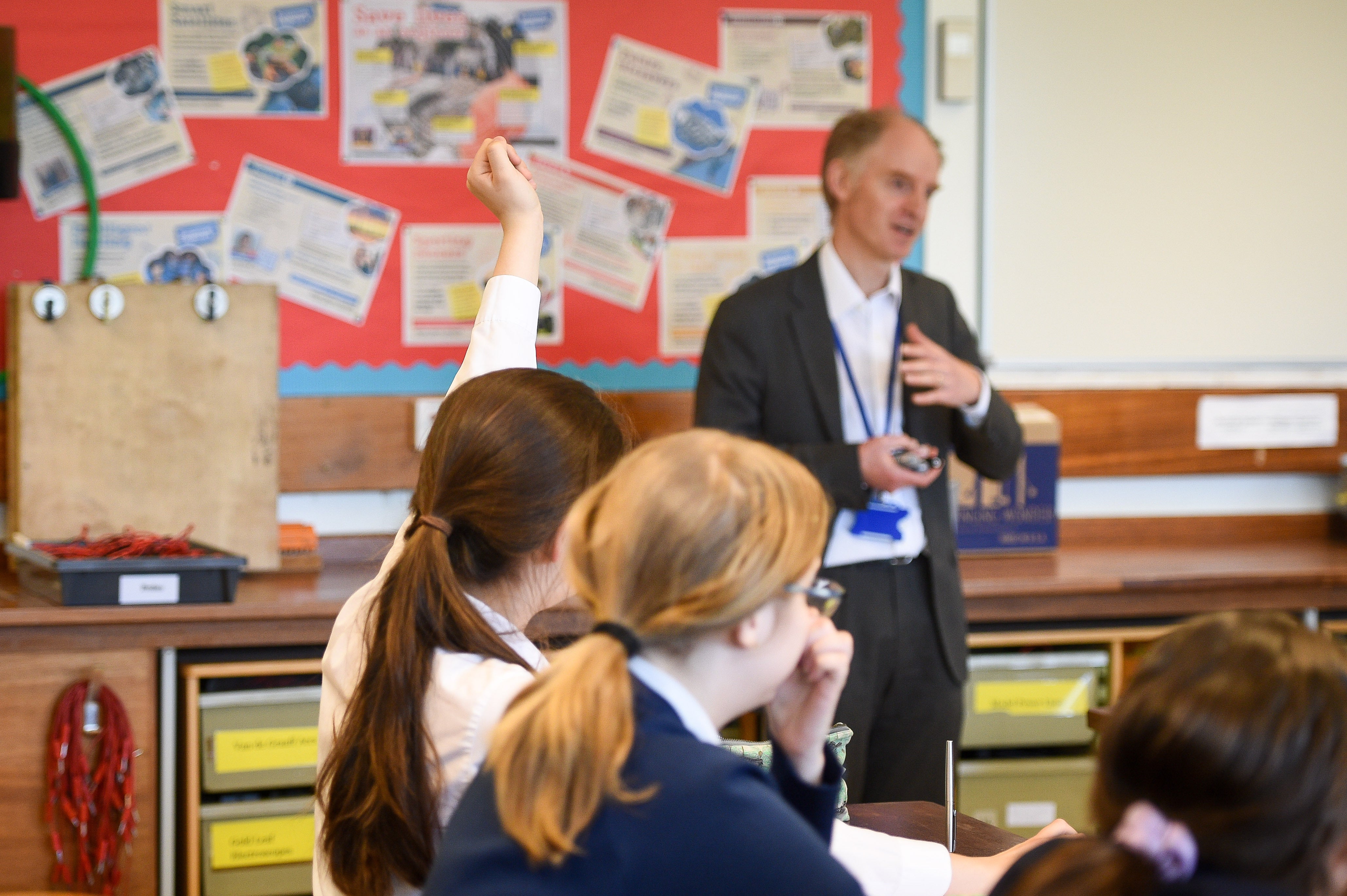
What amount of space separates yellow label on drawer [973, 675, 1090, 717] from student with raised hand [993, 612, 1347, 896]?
187 centimetres

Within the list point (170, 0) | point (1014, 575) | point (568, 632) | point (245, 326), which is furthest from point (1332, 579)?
point (170, 0)

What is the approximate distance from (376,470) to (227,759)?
75 cm

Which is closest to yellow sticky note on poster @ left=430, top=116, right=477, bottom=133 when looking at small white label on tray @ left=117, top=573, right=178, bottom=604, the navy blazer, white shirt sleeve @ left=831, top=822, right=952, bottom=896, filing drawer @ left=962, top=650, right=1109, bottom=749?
small white label on tray @ left=117, top=573, right=178, bottom=604

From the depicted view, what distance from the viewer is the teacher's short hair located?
260 cm

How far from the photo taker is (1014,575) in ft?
9.11

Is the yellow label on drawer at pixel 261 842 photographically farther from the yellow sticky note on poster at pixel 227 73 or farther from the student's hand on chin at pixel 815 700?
the student's hand on chin at pixel 815 700

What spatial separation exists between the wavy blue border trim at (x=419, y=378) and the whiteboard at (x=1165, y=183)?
2.64 feet

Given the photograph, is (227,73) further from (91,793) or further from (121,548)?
(91,793)

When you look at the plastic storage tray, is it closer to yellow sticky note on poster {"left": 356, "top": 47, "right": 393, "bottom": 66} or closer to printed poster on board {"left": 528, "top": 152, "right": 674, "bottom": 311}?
printed poster on board {"left": 528, "top": 152, "right": 674, "bottom": 311}

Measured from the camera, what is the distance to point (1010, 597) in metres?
2.69

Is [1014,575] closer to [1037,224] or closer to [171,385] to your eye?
[1037,224]

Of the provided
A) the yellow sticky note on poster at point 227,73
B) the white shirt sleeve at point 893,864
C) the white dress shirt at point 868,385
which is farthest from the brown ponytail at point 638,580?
the yellow sticky note on poster at point 227,73

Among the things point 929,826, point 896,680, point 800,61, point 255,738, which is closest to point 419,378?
point 255,738

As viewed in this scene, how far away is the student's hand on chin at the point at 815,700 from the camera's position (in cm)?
106
